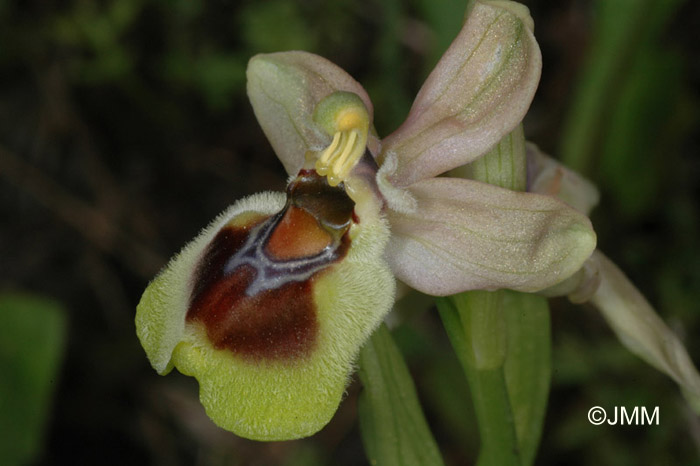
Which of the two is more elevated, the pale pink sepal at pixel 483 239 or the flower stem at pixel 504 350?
the pale pink sepal at pixel 483 239

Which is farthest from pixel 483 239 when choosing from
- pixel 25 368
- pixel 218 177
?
pixel 218 177

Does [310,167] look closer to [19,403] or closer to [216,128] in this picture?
[19,403]

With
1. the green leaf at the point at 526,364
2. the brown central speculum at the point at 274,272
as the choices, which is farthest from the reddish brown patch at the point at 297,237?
the green leaf at the point at 526,364

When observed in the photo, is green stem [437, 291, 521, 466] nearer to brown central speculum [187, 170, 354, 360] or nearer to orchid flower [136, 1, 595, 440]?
orchid flower [136, 1, 595, 440]

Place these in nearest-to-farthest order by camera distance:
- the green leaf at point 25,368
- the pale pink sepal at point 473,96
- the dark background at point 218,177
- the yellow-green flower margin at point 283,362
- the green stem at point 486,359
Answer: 1. the yellow-green flower margin at point 283,362
2. the pale pink sepal at point 473,96
3. the green stem at point 486,359
4. the green leaf at point 25,368
5. the dark background at point 218,177

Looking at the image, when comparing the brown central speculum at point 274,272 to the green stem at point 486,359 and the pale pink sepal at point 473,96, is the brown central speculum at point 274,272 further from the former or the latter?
the green stem at point 486,359

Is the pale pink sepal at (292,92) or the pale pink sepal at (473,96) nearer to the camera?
the pale pink sepal at (473,96)

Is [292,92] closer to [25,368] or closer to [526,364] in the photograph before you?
[526,364]

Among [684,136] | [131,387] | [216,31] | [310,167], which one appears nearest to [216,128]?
[216,31]
